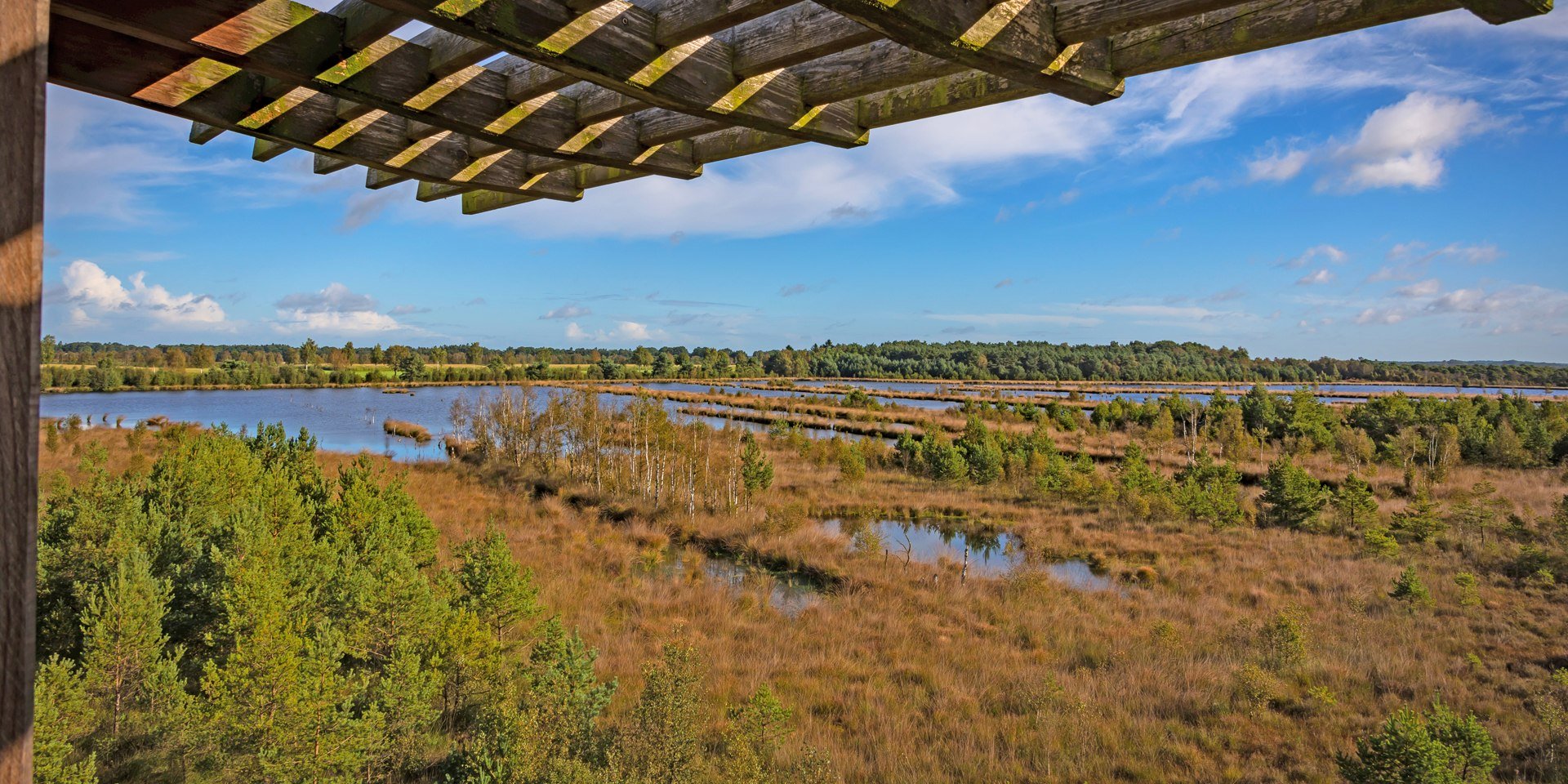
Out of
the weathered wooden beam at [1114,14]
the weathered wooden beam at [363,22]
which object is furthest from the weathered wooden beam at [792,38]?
the weathered wooden beam at [363,22]

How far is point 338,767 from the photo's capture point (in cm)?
507

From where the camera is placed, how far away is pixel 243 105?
2.74m

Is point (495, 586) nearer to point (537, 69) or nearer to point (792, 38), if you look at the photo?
point (537, 69)

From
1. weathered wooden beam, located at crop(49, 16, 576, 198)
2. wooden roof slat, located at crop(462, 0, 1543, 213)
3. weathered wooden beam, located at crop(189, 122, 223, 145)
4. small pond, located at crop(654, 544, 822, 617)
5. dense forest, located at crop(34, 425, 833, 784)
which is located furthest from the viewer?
small pond, located at crop(654, 544, 822, 617)

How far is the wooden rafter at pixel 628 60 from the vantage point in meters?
1.91

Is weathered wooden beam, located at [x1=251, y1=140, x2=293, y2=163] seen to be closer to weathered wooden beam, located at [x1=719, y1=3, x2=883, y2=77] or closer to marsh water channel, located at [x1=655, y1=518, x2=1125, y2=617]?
weathered wooden beam, located at [x1=719, y1=3, x2=883, y2=77]

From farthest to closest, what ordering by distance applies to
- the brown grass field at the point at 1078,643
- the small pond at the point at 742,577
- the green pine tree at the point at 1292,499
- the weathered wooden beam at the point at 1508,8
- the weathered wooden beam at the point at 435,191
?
the green pine tree at the point at 1292,499 → the small pond at the point at 742,577 → the brown grass field at the point at 1078,643 → the weathered wooden beam at the point at 435,191 → the weathered wooden beam at the point at 1508,8

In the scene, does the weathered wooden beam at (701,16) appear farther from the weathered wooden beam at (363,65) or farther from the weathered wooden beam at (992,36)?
the weathered wooden beam at (363,65)

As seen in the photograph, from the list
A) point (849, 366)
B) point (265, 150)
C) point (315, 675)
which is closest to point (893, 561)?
point (315, 675)

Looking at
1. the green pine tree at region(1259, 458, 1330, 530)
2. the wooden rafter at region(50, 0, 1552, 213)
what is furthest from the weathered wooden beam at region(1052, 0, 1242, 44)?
the green pine tree at region(1259, 458, 1330, 530)

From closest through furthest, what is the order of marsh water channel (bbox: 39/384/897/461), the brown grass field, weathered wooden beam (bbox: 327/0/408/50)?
1. weathered wooden beam (bbox: 327/0/408/50)
2. the brown grass field
3. marsh water channel (bbox: 39/384/897/461)

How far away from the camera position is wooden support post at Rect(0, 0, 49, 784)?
1122 mm

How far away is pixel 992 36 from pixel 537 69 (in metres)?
1.60

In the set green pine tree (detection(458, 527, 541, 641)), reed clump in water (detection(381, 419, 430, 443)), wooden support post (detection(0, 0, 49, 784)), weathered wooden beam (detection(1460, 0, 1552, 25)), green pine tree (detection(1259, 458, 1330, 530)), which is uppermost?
weathered wooden beam (detection(1460, 0, 1552, 25))
